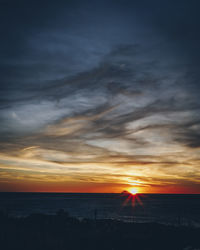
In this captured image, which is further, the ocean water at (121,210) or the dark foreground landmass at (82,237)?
the ocean water at (121,210)

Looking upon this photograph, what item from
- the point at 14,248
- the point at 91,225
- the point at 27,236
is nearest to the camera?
the point at 14,248

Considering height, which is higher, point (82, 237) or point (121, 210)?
point (82, 237)

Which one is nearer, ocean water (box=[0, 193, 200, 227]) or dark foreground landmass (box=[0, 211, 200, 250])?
dark foreground landmass (box=[0, 211, 200, 250])

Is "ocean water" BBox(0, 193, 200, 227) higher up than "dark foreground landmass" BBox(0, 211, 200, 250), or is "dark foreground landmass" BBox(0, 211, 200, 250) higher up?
"dark foreground landmass" BBox(0, 211, 200, 250)

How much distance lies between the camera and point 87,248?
50.8 feet

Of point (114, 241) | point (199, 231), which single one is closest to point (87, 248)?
point (114, 241)

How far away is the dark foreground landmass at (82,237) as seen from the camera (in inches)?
551

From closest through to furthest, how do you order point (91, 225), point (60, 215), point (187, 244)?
point (187, 244)
point (91, 225)
point (60, 215)

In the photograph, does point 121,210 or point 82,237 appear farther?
point 121,210

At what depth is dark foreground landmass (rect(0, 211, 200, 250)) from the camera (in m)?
14.0

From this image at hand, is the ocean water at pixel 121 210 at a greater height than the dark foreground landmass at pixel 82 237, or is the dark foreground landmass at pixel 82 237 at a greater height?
the dark foreground landmass at pixel 82 237

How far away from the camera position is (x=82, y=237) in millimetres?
17172

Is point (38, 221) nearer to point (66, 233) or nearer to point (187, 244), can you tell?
point (66, 233)

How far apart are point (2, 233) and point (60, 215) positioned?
9907mm
